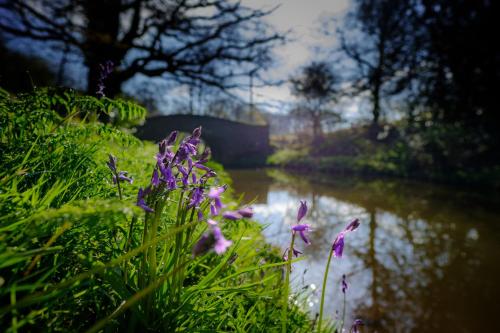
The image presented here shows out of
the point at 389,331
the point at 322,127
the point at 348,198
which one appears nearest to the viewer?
the point at 389,331

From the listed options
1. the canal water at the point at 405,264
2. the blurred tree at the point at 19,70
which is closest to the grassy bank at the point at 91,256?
the canal water at the point at 405,264

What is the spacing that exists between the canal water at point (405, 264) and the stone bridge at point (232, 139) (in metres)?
18.6

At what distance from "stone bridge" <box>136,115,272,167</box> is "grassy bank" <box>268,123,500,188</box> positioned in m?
5.00

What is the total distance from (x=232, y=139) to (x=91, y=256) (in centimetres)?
2832

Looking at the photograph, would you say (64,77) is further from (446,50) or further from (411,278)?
(446,50)

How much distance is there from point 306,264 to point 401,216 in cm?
435

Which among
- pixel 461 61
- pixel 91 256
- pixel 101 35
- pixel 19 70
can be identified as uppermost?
pixel 461 61

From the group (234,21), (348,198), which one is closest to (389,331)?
(348,198)

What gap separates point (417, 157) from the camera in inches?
657

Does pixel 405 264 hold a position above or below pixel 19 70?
below

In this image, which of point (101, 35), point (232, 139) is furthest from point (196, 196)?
point (232, 139)

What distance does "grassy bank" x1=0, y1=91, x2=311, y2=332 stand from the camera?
0.74 metres

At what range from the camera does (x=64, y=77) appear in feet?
38.4

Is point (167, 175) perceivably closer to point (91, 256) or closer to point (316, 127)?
point (91, 256)
